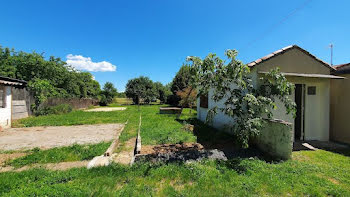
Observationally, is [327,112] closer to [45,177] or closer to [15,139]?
[45,177]

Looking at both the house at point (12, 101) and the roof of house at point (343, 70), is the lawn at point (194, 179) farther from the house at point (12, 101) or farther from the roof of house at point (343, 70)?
the house at point (12, 101)

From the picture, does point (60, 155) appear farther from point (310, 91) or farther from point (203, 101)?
point (310, 91)

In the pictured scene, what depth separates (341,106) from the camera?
5480 mm

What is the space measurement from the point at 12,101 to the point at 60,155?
959cm

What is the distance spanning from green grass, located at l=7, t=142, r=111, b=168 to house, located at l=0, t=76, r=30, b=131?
566 centimetres

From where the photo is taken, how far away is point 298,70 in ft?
17.5

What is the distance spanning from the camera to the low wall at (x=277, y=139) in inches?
140

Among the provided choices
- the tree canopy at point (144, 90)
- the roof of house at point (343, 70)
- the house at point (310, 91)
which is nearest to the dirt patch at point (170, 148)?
the house at point (310, 91)

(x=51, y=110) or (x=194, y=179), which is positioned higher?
(x=51, y=110)

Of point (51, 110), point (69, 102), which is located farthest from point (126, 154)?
point (69, 102)

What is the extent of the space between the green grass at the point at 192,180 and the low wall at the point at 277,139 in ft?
1.02

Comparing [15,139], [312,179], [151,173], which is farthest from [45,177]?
[312,179]

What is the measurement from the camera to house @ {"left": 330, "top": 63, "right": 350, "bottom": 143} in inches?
209

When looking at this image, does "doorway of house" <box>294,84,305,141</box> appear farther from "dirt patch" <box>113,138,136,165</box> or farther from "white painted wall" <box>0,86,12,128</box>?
"white painted wall" <box>0,86,12,128</box>
